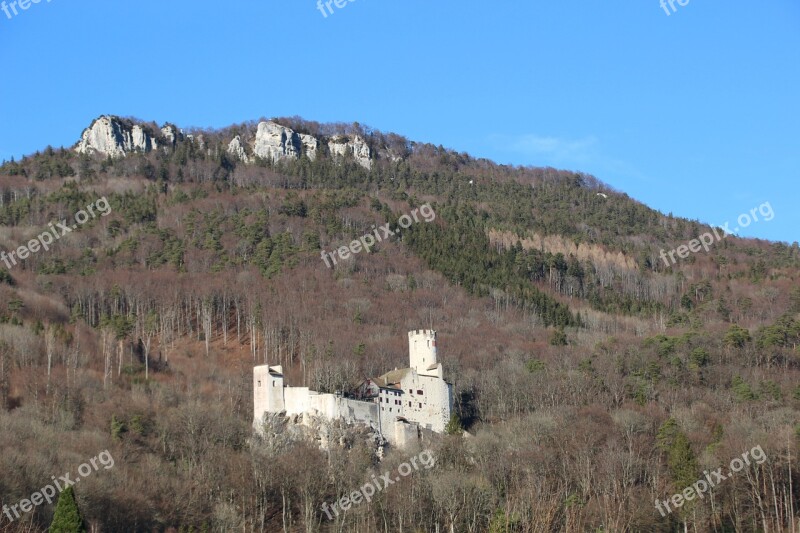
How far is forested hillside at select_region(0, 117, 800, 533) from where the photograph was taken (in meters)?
64.6

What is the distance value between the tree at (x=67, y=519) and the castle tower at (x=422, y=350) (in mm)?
41958

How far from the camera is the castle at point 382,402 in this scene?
263 feet

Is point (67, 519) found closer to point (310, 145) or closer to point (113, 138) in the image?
point (113, 138)

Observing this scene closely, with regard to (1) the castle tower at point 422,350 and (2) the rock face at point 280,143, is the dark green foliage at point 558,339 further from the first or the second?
(2) the rock face at point 280,143

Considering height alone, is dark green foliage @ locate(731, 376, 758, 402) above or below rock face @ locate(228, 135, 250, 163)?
below

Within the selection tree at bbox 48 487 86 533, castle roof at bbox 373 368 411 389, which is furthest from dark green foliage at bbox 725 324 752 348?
tree at bbox 48 487 86 533

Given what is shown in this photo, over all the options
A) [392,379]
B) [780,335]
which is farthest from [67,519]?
[780,335]

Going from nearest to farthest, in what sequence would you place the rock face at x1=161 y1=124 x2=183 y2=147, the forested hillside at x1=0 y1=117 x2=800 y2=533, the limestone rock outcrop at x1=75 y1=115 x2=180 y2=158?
1. the forested hillside at x1=0 y1=117 x2=800 y2=533
2. the limestone rock outcrop at x1=75 y1=115 x2=180 y2=158
3. the rock face at x1=161 y1=124 x2=183 y2=147

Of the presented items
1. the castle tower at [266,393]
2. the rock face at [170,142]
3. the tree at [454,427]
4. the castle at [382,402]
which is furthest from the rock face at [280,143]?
the tree at [454,427]

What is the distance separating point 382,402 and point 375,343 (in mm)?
22944

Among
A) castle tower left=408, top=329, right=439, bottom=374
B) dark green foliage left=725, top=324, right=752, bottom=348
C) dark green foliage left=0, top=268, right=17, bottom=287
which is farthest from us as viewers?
dark green foliage left=0, top=268, right=17, bottom=287

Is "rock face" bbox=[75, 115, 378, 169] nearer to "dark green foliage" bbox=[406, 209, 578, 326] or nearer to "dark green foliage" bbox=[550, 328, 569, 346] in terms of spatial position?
"dark green foliage" bbox=[406, 209, 578, 326]

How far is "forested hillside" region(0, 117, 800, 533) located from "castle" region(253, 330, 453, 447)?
351 cm

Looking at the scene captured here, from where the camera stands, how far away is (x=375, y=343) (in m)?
106
